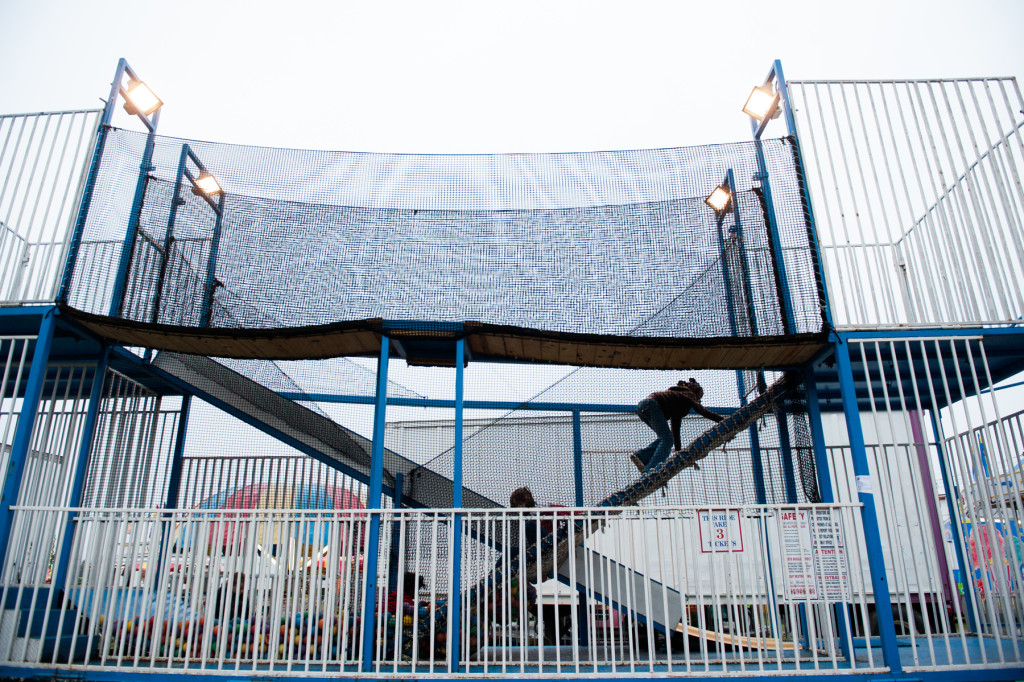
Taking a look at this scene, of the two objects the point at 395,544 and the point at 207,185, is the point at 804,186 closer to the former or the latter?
the point at 395,544

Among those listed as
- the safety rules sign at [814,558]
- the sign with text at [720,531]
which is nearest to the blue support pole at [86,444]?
the sign with text at [720,531]

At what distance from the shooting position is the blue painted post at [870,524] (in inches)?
203

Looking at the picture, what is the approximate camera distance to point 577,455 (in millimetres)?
6441

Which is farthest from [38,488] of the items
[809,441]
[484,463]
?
[809,441]

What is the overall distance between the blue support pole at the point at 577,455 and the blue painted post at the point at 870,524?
7.90ft

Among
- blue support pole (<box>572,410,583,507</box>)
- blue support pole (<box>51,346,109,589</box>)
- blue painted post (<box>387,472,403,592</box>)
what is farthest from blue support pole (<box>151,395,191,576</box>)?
blue support pole (<box>572,410,583,507</box>)

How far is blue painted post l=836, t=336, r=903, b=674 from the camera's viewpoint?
203 inches

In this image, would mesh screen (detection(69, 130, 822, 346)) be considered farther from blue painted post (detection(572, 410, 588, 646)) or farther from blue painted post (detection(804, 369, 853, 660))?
blue painted post (detection(572, 410, 588, 646))

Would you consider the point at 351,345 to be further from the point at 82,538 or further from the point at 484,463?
the point at 82,538

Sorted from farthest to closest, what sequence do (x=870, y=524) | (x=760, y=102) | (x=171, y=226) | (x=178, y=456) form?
(x=178, y=456), (x=760, y=102), (x=171, y=226), (x=870, y=524)

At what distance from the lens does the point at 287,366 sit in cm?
708

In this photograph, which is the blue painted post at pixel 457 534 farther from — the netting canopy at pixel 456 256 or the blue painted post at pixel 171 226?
→ the blue painted post at pixel 171 226

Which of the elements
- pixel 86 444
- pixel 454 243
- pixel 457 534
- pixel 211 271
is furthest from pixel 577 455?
pixel 86 444

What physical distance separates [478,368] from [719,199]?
9.97 ft
